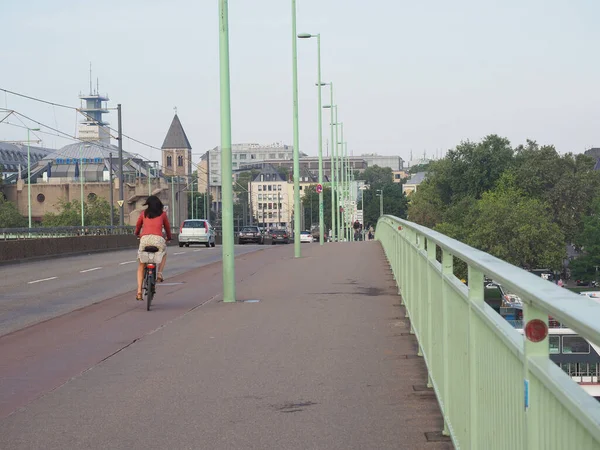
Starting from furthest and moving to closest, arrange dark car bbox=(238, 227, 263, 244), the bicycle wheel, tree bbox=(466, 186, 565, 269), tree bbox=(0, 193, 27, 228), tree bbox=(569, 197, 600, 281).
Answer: tree bbox=(0, 193, 27, 228)
tree bbox=(466, 186, 565, 269)
tree bbox=(569, 197, 600, 281)
dark car bbox=(238, 227, 263, 244)
the bicycle wheel

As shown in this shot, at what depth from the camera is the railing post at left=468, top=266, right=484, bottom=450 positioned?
14.8 ft

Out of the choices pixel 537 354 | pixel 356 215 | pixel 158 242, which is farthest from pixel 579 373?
pixel 356 215

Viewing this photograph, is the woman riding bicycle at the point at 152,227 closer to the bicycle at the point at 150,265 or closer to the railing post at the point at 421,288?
the bicycle at the point at 150,265

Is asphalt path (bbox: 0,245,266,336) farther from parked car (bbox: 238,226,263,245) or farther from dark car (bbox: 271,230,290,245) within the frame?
dark car (bbox: 271,230,290,245)

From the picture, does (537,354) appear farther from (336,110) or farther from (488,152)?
(488,152)

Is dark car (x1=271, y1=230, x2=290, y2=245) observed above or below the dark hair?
below

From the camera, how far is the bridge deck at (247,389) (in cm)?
650

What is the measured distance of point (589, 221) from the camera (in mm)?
100250

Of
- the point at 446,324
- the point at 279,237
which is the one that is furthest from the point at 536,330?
the point at 279,237

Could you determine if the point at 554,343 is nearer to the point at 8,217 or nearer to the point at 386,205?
the point at 8,217

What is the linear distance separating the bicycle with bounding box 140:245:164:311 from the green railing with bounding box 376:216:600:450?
8.72 metres

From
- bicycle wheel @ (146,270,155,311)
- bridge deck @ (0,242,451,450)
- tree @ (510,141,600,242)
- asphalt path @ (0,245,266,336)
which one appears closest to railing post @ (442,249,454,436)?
bridge deck @ (0,242,451,450)

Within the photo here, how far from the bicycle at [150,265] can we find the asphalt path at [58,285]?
134 cm

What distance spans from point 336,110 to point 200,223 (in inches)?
1073
